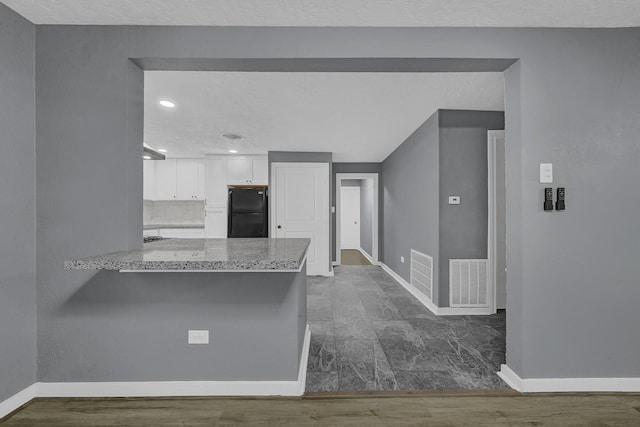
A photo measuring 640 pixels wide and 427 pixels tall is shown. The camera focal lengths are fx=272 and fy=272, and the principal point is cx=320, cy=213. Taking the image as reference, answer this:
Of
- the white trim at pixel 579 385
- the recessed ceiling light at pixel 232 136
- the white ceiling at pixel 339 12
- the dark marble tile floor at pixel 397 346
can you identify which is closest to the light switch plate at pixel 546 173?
the white ceiling at pixel 339 12

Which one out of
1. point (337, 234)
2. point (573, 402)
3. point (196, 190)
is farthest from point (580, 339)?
point (196, 190)

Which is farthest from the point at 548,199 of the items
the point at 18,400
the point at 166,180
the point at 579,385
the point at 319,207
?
the point at 166,180

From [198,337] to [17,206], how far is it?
4.46 ft

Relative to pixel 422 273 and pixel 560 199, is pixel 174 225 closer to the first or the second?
pixel 422 273

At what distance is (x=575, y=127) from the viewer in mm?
1808

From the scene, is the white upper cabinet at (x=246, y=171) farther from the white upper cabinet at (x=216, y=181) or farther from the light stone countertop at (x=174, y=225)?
the light stone countertop at (x=174, y=225)

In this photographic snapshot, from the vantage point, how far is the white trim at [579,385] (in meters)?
1.79

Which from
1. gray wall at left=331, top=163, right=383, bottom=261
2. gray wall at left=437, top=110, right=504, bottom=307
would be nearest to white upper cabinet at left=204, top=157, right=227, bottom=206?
gray wall at left=331, top=163, right=383, bottom=261

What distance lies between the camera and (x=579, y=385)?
5.87 ft

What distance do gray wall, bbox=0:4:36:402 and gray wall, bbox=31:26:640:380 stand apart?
53 millimetres

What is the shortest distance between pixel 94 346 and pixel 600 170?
351 cm

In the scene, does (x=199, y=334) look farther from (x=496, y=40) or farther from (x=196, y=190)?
(x=196, y=190)

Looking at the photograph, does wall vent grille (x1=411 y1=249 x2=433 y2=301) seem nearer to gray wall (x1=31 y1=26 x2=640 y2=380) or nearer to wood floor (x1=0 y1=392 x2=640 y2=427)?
gray wall (x1=31 y1=26 x2=640 y2=380)

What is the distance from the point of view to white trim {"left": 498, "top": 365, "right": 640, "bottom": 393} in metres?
1.79
